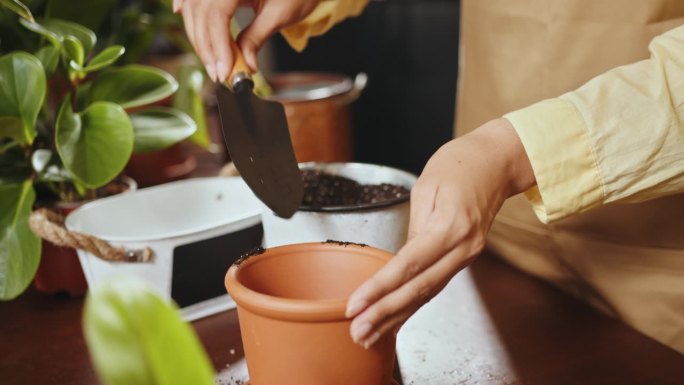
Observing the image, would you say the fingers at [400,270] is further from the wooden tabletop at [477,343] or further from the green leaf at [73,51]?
the green leaf at [73,51]

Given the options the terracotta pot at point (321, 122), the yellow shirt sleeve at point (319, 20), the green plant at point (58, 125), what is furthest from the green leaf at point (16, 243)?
the terracotta pot at point (321, 122)

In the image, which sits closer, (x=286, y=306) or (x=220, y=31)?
(x=286, y=306)

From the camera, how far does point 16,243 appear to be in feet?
2.81

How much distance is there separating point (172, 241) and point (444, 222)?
0.39 meters

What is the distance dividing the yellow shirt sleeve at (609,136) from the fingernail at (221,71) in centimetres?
34

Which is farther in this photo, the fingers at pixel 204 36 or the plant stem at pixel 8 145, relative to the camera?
the plant stem at pixel 8 145

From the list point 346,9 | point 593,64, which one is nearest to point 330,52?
point 346,9

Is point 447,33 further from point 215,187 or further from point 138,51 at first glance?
point 215,187

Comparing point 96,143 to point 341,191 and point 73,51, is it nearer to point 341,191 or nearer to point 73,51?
point 73,51

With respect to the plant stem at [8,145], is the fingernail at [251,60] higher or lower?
higher

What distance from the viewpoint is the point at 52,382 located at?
0.73 meters

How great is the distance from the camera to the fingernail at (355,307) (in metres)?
0.50

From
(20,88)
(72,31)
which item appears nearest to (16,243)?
(20,88)

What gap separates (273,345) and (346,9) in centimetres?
68
